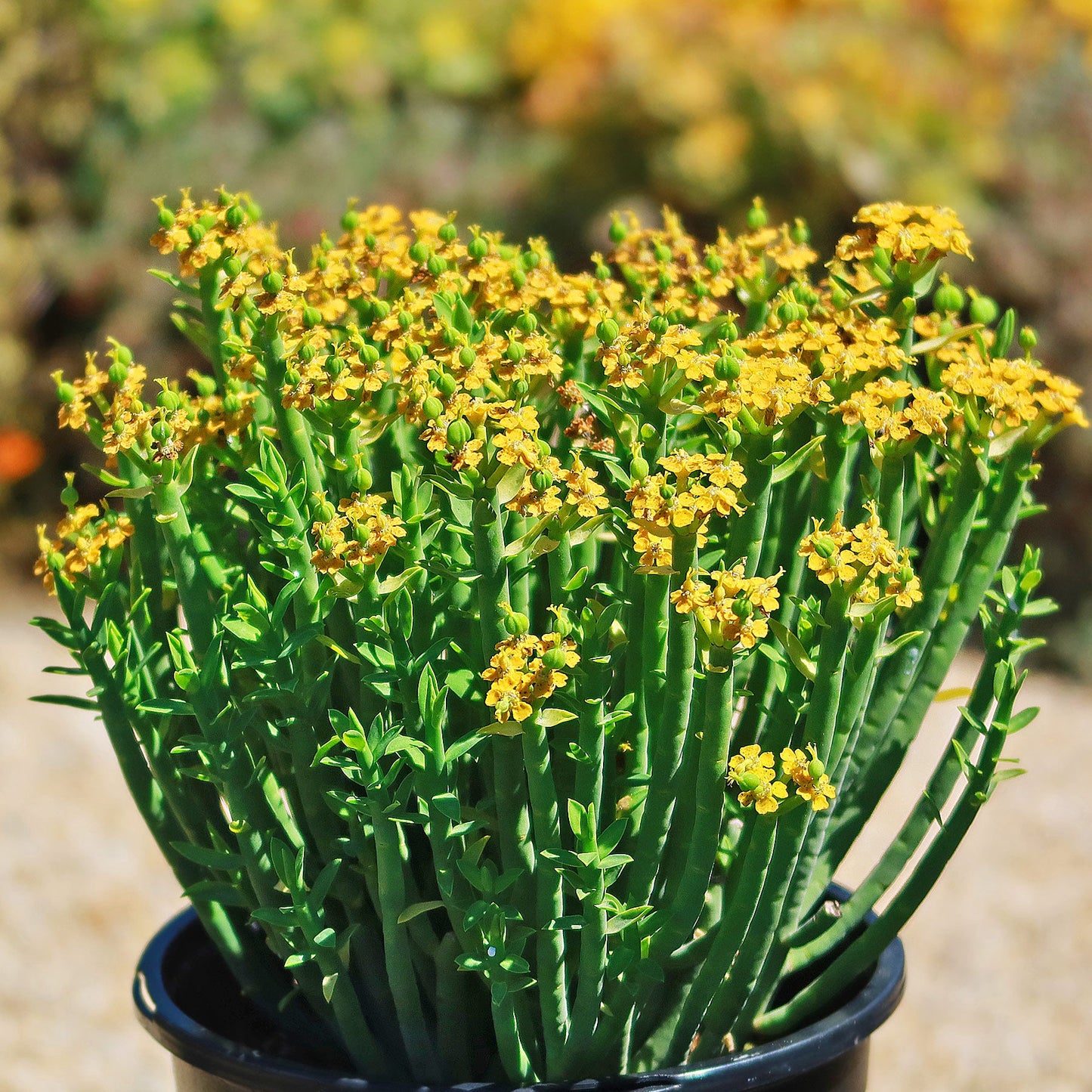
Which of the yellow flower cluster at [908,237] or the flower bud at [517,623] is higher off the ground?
the yellow flower cluster at [908,237]

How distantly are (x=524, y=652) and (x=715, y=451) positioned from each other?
237 mm

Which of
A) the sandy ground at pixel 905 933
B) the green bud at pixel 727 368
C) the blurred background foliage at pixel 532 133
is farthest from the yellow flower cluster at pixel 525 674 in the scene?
the blurred background foliage at pixel 532 133

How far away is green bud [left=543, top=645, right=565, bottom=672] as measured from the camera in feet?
2.78

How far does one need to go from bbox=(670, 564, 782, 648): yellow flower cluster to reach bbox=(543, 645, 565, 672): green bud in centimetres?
8

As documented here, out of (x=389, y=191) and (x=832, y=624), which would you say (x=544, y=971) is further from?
(x=389, y=191)

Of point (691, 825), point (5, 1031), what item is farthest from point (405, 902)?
point (5, 1031)

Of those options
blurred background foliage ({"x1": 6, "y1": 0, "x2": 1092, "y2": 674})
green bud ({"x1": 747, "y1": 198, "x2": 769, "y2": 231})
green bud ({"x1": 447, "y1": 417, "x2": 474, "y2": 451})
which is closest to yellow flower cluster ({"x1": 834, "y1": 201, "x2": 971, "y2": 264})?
green bud ({"x1": 747, "y1": 198, "x2": 769, "y2": 231})

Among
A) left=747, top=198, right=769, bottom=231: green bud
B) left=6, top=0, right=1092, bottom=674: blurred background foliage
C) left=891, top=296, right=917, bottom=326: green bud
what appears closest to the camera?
left=891, top=296, right=917, bottom=326: green bud

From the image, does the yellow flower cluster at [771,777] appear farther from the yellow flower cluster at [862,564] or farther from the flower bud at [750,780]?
the yellow flower cluster at [862,564]

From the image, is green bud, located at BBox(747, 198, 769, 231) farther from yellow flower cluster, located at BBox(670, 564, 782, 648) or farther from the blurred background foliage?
the blurred background foliage

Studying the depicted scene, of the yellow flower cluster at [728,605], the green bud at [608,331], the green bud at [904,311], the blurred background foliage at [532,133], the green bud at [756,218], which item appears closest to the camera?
the yellow flower cluster at [728,605]

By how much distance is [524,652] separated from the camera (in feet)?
2.86

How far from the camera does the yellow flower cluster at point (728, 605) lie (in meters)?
0.85

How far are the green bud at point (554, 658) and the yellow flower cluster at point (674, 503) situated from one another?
78mm
